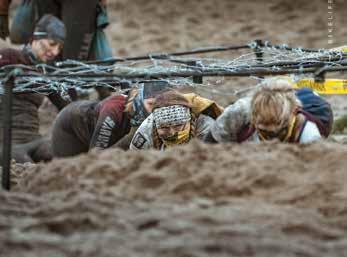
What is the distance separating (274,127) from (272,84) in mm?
178

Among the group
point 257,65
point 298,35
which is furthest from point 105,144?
point 298,35

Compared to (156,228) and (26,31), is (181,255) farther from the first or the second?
(26,31)

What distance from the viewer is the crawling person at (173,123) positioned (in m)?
5.86

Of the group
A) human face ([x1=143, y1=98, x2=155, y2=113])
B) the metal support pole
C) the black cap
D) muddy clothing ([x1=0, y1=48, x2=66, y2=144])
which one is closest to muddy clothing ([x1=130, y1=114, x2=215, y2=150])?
human face ([x1=143, y1=98, x2=155, y2=113])

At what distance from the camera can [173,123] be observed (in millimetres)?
5852

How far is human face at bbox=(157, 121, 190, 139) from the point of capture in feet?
19.2

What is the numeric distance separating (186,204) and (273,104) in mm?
1007

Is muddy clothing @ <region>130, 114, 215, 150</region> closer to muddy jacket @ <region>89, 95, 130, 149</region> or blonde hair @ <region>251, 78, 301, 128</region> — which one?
muddy jacket @ <region>89, 95, 130, 149</region>

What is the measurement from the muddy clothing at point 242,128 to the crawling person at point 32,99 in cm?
239

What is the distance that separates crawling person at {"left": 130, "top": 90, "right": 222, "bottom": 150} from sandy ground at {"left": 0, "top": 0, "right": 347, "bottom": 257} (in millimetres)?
1142

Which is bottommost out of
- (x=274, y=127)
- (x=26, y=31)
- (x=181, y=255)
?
(x=181, y=255)

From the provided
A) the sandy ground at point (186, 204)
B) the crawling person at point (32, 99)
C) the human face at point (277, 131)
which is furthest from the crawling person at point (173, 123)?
the crawling person at point (32, 99)

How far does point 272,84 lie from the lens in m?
5.02

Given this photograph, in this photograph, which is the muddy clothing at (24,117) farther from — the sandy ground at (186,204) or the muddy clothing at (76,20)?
the sandy ground at (186,204)
